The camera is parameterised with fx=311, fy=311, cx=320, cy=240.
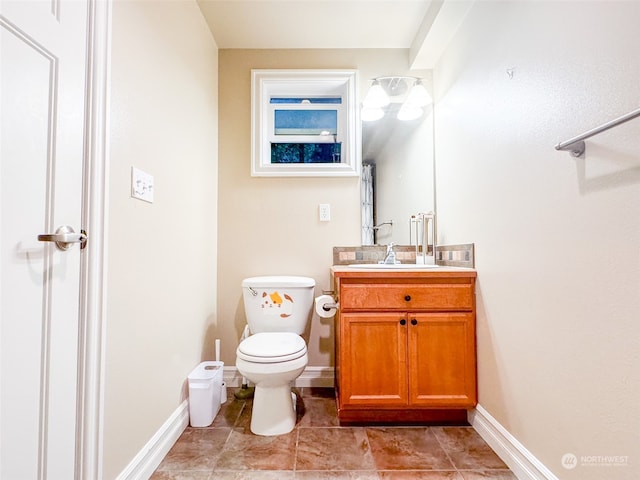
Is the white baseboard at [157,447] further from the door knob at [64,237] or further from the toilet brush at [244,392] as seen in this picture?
the door knob at [64,237]

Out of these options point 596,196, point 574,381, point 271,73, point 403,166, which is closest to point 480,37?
point 403,166

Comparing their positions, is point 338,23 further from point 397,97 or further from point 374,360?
point 374,360

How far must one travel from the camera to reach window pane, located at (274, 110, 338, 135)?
2293mm

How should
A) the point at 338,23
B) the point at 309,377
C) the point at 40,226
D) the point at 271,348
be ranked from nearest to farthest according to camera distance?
the point at 40,226 → the point at 271,348 → the point at 338,23 → the point at 309,377

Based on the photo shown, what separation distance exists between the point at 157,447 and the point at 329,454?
73 centimetres

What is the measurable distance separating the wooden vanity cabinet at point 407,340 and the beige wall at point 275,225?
58 centimetres

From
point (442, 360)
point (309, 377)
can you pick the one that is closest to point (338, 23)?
point (442, 360)

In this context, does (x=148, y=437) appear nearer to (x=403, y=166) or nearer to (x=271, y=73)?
(x=403, y=166)

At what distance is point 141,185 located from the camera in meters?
→ 1.22

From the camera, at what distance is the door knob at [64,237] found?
30.9 inches

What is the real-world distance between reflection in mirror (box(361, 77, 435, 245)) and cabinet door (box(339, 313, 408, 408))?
715 millimetres

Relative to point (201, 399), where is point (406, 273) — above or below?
above

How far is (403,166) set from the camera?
219 centimetres

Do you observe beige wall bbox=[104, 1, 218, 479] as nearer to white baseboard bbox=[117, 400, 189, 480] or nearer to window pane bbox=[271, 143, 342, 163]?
white baseboard bbox=[117, 400, 189, 480]
